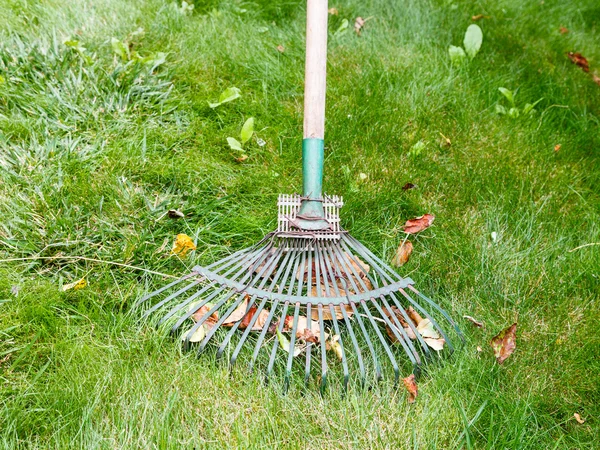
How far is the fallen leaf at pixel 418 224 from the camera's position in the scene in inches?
83.8

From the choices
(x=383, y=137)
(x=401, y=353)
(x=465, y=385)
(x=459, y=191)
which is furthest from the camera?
(x=383, y=137)

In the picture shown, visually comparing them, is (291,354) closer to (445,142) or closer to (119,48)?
(445,142)

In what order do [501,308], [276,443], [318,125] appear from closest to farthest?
[276,443] < [501,308] < [318,125]

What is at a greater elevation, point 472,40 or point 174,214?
point 472,40

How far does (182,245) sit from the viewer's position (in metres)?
1.97

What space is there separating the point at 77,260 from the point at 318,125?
3.42 ft

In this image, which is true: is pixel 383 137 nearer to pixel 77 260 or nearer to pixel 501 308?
pixel 501 308

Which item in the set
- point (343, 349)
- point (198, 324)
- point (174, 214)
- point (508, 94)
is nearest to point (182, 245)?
point (174, 214)

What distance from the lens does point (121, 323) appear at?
1726 millimetres

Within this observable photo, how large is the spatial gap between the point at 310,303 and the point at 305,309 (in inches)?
3.9

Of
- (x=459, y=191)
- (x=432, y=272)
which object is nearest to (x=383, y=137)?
(x=459, y=191)

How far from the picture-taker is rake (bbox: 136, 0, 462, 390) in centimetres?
168

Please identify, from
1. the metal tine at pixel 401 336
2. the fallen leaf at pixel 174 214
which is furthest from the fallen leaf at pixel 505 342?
the fallen leaf at pixel 174 214

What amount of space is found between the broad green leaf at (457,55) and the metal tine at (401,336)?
5.99 feet
